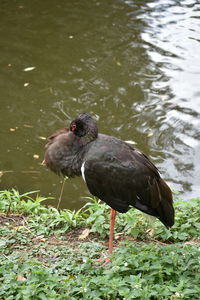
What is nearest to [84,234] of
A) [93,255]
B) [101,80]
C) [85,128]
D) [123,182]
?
[93,255]

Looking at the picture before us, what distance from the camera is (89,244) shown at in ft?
14.5

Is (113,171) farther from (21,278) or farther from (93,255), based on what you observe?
(21,278)

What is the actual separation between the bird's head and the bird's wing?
25 cm

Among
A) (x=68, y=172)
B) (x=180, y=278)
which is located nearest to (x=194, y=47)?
(x=68, y=172)

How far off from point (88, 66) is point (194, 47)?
1822mm

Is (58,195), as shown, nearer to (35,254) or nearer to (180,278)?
(35,254)

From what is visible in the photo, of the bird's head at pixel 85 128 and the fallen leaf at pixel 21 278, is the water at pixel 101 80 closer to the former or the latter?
the bird's head at pixel 85 128

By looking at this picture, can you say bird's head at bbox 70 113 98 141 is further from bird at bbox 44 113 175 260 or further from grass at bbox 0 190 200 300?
grass at bbox 0 190 200 300

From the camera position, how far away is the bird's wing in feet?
13.2

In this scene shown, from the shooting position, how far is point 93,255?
4.25 meters

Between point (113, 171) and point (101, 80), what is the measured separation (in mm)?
4245

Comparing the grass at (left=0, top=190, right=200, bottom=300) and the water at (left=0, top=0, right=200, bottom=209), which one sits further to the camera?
the water at (left=0, top=0, right=200, bottom=209)

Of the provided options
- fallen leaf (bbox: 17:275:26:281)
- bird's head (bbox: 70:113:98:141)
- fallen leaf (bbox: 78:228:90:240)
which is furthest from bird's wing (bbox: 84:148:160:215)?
fallen leaf (bbox: 17:275:26:281)

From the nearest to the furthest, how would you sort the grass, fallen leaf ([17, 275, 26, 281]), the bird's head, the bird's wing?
the grass, fallen leaf ([17, 275, 26, 281]), the bird's wing, the bird's head
